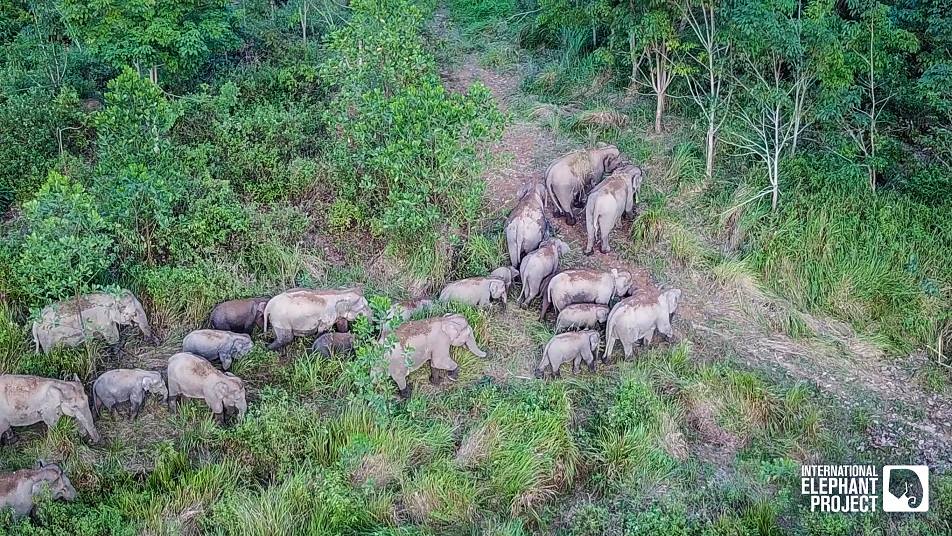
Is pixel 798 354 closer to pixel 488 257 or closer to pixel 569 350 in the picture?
pixel 569 350

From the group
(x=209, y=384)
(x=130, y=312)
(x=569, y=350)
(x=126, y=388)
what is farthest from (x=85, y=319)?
(x=569, y=350)

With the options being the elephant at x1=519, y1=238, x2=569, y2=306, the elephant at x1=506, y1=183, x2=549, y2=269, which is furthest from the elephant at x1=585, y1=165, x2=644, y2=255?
the elephant at x1=519, y1=238, x2=569, y2=306

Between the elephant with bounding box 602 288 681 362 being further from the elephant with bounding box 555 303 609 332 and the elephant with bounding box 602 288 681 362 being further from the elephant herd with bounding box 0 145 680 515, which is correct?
the elephant with bounding box 555 303 609 332

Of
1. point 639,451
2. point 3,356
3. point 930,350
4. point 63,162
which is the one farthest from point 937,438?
point 63,162

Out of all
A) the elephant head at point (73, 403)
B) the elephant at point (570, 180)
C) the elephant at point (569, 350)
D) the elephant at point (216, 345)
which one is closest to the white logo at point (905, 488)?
the elephant at point (569, 350)

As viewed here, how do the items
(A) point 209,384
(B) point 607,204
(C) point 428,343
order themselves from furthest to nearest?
(B) point 607,204 < (C) point 428,343 < (A) point 209,384
